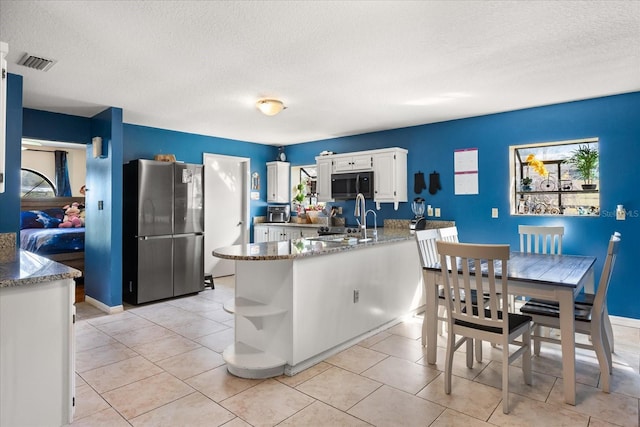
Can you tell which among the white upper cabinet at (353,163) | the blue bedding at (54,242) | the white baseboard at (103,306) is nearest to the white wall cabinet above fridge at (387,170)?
the white upper cabinet at (353,163)

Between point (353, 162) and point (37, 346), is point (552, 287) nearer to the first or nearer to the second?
point (37, 346)

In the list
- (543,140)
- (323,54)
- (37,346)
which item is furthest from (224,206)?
(543,140)

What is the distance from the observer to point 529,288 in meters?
2.38

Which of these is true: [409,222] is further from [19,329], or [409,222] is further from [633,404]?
[19,329]

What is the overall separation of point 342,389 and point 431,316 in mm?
892

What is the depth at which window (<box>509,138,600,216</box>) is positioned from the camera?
12.9 ft

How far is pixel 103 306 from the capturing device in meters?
4.36

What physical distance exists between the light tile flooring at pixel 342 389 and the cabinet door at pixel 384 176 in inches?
82.7

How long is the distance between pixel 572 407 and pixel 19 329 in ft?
9.77

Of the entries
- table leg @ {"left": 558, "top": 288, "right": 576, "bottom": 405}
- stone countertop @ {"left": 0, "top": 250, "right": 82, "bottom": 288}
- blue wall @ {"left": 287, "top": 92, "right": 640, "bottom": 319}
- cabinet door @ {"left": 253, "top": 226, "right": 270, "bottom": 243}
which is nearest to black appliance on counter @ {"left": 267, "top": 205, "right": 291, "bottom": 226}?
cabinet door @ {"left": 253, "top": 226, "right": 270, "bottom": 243}

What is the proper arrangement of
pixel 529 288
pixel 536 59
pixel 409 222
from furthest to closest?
pixel 409 222, pixel 536 59, pixel 529 288

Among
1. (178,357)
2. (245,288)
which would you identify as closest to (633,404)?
(245,288)

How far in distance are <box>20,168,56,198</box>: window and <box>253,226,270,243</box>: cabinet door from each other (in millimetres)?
4334

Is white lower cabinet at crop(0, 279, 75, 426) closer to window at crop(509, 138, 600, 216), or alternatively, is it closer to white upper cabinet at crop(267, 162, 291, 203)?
window at crop(509, 138, 600, 216)
